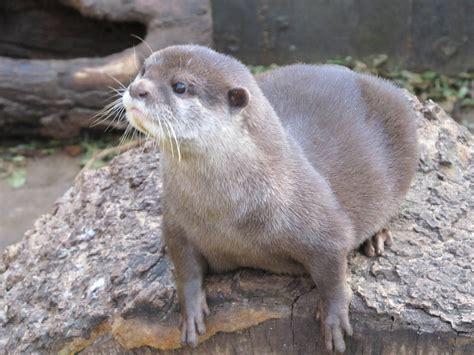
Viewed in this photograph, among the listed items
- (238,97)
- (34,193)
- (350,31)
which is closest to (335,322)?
(238,97)

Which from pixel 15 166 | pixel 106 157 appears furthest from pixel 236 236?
pixel 15 166

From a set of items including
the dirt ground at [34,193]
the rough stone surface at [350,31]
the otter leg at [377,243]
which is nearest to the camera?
the otter leg at [377,243]

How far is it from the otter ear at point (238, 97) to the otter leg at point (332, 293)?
1.38 feet

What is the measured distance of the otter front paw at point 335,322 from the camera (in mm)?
1929

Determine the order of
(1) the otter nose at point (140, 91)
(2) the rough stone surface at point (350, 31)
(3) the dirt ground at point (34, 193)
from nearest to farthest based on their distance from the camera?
(1) the otter nose at point (140, 91) < (3) the dirt ground at point (34, 193) < (2) the rough stone surface at point (350, 31)

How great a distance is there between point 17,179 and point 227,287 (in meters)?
2.95

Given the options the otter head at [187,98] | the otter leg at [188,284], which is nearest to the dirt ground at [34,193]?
the otter leg at [188,284]

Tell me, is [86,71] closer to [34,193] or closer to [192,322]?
[34,193]

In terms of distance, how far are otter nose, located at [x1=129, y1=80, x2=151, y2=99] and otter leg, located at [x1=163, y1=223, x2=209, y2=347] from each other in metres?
0.40

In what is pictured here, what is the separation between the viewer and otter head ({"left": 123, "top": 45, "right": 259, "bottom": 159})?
1.75m

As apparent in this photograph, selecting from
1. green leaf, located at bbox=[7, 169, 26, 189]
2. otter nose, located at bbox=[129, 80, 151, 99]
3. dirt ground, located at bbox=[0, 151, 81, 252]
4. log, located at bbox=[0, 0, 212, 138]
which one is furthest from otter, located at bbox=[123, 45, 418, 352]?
green leaf, located at bbox=[7, 169, 26, 189]

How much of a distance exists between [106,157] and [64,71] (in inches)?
22.3

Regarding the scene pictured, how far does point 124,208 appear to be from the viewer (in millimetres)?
2551

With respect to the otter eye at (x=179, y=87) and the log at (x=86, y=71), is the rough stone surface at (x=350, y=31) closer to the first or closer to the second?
the log at (x=86, y=71)
